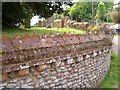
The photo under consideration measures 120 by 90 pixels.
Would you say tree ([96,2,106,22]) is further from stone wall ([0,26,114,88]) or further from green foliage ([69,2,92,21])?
stone wall ([0,26,114,88])

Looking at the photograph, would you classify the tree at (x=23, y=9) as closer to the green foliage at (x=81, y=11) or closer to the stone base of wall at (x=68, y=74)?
the stone base of wall at (x=68, y=74)

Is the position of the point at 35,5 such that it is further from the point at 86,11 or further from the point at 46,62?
the point at 86,11

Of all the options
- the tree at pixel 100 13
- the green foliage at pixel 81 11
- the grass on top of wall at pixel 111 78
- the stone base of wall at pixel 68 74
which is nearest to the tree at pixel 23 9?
the grass on top of wall at pixel 111 78

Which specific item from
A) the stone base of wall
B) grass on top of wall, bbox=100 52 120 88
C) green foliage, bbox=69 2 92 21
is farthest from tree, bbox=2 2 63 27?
green foliage, bbox=69 2 92 21

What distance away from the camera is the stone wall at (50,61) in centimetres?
418

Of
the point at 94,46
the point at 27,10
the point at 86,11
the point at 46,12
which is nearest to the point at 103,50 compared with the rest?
the point at 94,46

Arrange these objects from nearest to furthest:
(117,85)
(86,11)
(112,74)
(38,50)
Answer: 1. (38,50)
2. (117,85)
3. (112,74)
4. (86,11)

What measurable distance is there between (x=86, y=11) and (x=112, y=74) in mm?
42395

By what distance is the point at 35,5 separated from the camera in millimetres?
11445

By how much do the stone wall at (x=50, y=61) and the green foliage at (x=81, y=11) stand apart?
3951 centimetres

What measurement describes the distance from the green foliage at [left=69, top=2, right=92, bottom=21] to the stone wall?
3951cm

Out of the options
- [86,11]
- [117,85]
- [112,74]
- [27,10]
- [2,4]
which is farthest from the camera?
[86,11]

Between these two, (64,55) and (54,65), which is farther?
(64,55)

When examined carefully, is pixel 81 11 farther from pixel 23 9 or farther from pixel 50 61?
pixel 50 61
